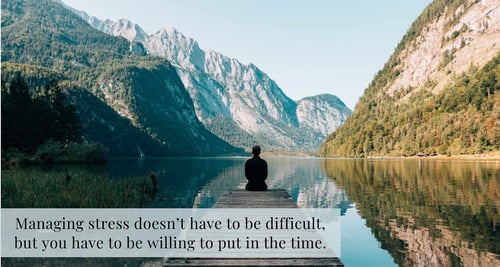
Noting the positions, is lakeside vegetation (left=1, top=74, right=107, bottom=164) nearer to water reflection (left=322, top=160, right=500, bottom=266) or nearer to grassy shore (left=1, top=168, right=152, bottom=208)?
grassy shore (left=1, top=168, right=152, bottom=208)

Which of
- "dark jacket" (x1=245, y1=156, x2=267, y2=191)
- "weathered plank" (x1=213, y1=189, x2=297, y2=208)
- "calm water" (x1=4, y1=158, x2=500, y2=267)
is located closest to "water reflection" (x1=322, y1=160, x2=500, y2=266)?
"calm water" (x1=4, y1=158, x2=500, y2=267)

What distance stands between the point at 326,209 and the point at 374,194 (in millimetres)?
9830

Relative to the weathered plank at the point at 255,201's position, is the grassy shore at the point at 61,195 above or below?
below

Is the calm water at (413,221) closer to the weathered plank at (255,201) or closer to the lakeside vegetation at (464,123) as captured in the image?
the weathered plank at (255,201)

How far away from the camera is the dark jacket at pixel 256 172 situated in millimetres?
22531

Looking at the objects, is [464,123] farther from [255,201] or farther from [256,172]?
[255,201]

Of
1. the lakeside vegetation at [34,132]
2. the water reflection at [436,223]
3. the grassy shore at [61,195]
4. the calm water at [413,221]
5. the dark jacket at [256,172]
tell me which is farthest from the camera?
the lakeside vegetation at [34,132]

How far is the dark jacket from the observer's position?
887 inches

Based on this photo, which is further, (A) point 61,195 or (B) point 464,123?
(B) point 464,123

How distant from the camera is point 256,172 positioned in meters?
23.4

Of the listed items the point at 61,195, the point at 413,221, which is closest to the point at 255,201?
the point at 413,221

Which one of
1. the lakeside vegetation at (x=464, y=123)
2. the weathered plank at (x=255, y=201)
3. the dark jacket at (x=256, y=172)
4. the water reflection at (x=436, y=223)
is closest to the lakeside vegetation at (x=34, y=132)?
the dark jacket at (x=256, y=172)

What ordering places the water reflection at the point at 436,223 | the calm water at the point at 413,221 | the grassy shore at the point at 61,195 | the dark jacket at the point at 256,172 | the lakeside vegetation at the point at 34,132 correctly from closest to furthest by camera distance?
the water reflection at the point at 436,223 < the calm water at the point at 413,221 < the dark jacket at the point at 256,172 < the grassy shore at the point at 61,195 < the lakeside vegetation at the point at 34,132

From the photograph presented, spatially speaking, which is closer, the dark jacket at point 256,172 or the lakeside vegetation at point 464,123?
the dark jacket at point 256,172
